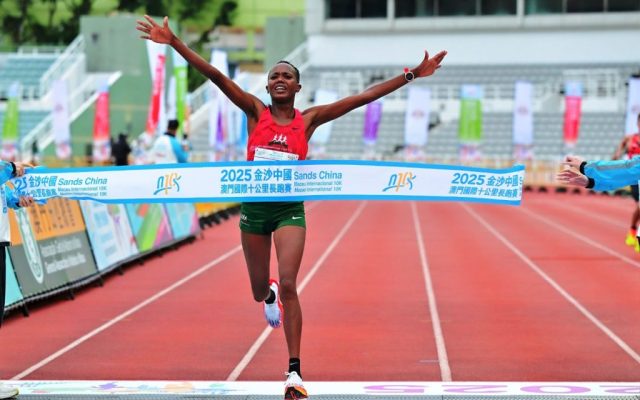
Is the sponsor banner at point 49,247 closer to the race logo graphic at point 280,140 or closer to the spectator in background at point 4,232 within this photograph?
the spectator in background at point 4,232

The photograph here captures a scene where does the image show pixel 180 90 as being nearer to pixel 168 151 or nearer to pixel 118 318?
pixel 168 151

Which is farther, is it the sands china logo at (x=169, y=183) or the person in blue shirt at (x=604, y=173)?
the sands china logo at (x=169, y=183)

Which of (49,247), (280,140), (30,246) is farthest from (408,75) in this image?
(49,247)

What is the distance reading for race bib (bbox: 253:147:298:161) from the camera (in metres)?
6.84

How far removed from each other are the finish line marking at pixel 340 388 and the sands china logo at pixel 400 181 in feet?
4.00

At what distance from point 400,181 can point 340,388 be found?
1.35m

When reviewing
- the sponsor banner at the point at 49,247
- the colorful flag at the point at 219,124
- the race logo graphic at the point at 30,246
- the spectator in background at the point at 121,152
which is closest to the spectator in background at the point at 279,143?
the sponsor banner at the point at 49,247

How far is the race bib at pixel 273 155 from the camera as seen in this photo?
6.84 m

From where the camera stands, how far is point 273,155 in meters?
6.86

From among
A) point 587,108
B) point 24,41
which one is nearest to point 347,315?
point 587,108

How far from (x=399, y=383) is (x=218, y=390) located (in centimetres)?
112

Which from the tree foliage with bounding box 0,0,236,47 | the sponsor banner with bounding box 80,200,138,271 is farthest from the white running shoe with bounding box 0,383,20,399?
the tree foliage with bounding box 0,0,236,47

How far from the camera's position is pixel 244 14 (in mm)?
80562

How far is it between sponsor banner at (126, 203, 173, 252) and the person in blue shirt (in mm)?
9017
